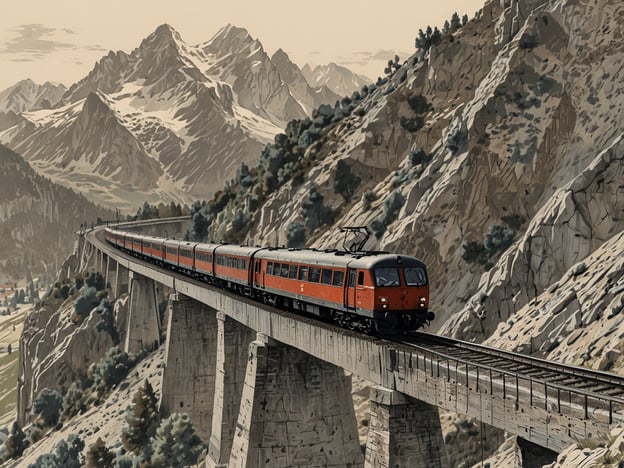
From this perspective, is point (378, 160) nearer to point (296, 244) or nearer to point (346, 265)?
point (296, 244)

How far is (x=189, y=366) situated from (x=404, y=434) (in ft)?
122

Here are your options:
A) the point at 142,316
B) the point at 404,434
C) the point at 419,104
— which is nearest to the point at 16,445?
the point at 142,316

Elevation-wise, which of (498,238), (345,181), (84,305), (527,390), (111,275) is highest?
(111,275)

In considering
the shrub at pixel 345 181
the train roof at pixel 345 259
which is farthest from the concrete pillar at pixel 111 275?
the train roof at pixel 345 259

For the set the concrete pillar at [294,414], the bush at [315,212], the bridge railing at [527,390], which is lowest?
the bridge railing at [527,390]

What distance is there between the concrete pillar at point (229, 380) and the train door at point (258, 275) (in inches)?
191

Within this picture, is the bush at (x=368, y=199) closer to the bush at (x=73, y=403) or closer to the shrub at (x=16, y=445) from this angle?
the bush at (x=73, y=403)

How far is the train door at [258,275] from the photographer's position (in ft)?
126

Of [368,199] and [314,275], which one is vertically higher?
[368,199]

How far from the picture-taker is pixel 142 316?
85812 millimetres

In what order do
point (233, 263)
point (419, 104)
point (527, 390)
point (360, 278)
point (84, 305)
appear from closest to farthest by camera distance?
point (527, 390), point (360, 278), point (233, 263), point (419, 104), point (84, 305)

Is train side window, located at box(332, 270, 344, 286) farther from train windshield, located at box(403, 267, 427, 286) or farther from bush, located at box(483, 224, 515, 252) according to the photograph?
bush, located at box(483, 224, 515, 252)

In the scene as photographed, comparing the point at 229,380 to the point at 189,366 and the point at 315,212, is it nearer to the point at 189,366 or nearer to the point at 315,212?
the point at 189,366

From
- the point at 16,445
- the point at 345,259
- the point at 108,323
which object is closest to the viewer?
the point at 345,259
